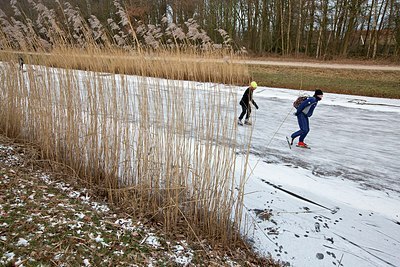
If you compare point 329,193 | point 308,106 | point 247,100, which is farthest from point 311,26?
point 329,193

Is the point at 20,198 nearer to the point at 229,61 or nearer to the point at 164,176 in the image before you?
the point at 164,176

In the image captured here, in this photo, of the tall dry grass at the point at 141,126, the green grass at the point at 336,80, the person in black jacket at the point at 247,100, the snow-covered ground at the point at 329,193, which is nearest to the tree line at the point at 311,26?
the green grass at the point at 336,80

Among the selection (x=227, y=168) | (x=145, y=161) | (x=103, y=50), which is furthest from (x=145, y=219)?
(x=103, y=50)

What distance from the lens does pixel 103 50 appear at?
2.69 meters

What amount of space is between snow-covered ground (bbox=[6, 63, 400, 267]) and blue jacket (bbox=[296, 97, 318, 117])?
0.58 meters

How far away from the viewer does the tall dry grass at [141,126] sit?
226cm

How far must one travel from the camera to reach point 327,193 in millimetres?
3094

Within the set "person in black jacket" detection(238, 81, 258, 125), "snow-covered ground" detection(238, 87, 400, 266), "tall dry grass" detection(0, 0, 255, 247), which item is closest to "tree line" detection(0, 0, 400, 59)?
"person in black jacket" detection(238, 81, 258, 125)

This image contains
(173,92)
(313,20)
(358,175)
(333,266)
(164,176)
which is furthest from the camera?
(313,20)

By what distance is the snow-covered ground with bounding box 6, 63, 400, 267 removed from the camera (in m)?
2.30

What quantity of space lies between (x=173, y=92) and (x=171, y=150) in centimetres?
51

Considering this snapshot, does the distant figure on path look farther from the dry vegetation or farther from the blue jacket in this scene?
the blue jacket

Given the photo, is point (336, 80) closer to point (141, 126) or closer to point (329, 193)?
point (329, 193)

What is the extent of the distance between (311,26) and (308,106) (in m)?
15.0
